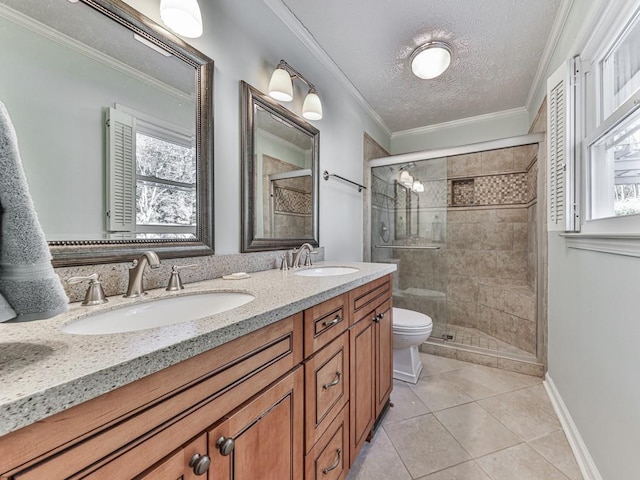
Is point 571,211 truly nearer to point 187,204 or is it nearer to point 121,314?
point 187,204

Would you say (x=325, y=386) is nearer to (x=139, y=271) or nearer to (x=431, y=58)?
(x=139, y=271)

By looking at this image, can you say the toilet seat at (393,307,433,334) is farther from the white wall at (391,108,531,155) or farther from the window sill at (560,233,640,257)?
the white wall at (391,108,531,155)

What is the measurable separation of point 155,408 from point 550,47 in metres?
2.76

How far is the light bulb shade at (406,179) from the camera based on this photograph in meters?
2.99

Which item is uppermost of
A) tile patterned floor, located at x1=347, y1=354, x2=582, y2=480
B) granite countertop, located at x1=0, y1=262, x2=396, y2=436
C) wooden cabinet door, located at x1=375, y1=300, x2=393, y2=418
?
granite countertop, located at x1=0, y1=262, x2=396, y2=436

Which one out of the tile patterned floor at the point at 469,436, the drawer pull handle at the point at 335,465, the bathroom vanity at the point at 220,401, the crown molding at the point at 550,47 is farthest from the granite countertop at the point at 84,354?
the crown molding at the point at 550,47

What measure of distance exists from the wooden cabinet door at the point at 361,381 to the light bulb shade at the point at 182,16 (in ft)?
4.40

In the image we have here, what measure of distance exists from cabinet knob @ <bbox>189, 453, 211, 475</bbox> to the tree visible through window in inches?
29.4

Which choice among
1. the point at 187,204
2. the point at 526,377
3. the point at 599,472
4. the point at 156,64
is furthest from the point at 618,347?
the point at 156,64

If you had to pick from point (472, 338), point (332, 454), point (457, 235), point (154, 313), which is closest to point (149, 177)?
point (154, 313)

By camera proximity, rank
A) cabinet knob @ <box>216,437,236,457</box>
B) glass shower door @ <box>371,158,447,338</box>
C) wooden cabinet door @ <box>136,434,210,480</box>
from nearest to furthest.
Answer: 1. wooden cabinet door @ <box>136,434,210,480</box>
2. cabinet knob @ <box>216,437,236,457</box>
3. glass shower door @ <box>371,158,447,338</box>

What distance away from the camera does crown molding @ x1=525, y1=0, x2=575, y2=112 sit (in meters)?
1.55

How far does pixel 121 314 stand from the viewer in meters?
0.77

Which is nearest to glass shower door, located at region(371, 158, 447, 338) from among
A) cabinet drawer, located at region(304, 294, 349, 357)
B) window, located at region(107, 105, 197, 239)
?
cabinet drawer, located at region(304, 294, 349, 357)
